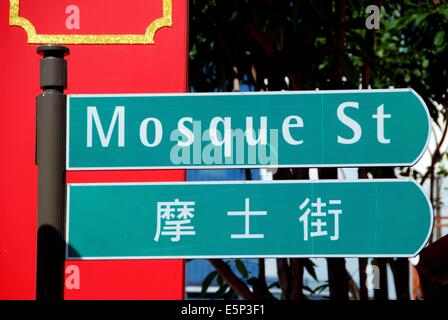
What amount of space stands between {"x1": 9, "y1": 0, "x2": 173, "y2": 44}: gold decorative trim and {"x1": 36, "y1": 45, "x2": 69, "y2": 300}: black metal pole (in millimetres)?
1430

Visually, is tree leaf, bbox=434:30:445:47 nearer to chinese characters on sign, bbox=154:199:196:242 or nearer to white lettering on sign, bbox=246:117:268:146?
white lettering on sign, bbox=246:117:268:146

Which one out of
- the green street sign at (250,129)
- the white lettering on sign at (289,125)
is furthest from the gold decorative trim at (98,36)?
the white lettering on sign at (289,125)

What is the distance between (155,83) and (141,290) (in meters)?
1.02

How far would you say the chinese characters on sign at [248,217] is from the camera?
9.12 ft

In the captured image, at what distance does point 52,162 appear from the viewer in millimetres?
2707

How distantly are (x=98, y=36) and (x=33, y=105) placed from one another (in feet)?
1.56

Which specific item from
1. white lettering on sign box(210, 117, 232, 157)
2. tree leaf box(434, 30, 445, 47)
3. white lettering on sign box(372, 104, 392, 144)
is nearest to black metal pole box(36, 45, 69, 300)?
white lettering on sign box(210, 117, 232, 157)

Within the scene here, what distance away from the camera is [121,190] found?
2830 mm

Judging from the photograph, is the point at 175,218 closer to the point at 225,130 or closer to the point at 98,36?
the point at 225,130

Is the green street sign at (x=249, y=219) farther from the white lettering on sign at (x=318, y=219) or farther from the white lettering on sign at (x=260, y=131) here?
the white lettering on sign at (x=260, y=131)

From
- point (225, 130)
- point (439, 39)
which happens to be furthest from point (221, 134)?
point (439, 39)

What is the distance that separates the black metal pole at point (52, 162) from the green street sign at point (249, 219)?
111 millimetres

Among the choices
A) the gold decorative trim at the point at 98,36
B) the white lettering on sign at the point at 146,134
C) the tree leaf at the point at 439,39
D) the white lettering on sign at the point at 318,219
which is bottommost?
the white lettering on sign at the point at 318,219
